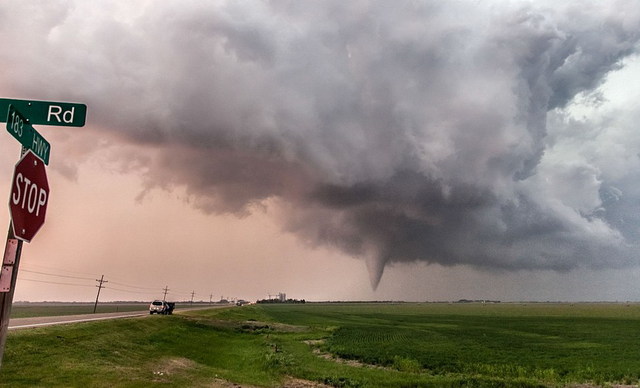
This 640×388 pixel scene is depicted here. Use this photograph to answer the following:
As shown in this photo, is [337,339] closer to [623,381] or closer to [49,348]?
[623,381]

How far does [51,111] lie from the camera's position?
18.2ft

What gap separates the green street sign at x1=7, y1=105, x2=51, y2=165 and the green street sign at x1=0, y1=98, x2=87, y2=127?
0.61ft

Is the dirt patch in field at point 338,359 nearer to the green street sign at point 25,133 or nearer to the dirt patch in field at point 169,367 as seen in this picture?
the dirt patch in field at point 169,367

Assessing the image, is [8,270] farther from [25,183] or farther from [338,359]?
[338,359]

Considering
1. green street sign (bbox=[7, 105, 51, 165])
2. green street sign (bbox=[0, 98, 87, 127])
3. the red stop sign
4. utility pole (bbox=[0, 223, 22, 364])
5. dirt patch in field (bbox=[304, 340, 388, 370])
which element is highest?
green street sign (bbox=[0, 98, 87, 127])

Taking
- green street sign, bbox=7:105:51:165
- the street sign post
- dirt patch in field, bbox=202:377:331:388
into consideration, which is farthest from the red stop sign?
dirt patch in field, bbox=202:377:331:388

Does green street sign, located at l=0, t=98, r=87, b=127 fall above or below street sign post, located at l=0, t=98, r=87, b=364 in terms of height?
above

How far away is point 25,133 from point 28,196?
92cm

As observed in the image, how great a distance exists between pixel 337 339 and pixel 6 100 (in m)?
61.5

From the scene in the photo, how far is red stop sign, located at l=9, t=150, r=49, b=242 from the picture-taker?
14.6 ft

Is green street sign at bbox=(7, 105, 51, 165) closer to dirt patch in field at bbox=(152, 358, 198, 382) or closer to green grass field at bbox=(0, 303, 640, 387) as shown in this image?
Answer: green grass field at bbox=(0, 303, 640, 387)

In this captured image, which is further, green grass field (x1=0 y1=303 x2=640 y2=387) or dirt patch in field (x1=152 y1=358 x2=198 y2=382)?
dirt patch in field (x1=152 y1=358 x2=198 y2=382)

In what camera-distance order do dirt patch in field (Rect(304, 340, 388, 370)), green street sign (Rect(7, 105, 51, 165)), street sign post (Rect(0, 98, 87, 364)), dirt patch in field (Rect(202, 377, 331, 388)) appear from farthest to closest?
dirt patch in field (Rect(304, 340, 388, 370)), dirt patch in field (Rect(202, 377, 331, 388)), green street sign (Rect(7, 105, 51, 165)), street sign post (Rect(0, 98, 87, 364))

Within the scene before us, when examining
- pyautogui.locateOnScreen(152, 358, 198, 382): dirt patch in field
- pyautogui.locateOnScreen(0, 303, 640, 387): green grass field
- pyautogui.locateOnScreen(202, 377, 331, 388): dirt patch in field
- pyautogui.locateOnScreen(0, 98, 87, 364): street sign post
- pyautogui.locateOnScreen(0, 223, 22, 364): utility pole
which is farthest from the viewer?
pyautogui.locateOnScreen(202, 377, 331, 388): dirt patch in field
